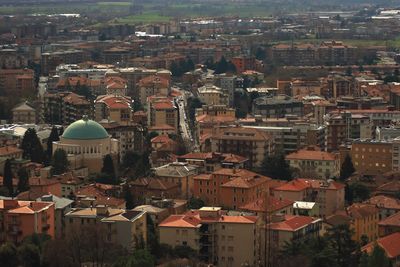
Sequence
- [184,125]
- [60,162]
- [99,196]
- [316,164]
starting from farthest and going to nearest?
[184,125]
[316,164]
[60,162]
[99,196]

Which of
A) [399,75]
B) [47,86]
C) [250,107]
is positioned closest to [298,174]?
[250,107]

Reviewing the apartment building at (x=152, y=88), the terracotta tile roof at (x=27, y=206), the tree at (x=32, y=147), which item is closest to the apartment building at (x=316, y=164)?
the tree at (x=32, y=147)

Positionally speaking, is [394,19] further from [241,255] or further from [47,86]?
[241,255]

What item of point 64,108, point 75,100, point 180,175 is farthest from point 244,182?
point 64,108

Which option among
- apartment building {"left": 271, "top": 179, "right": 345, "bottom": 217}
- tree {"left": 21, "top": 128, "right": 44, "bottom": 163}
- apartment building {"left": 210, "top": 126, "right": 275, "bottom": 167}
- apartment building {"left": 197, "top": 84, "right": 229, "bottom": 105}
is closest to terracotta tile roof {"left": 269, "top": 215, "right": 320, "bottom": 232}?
apartment building {"left": 271, "top": 179, "right": 345, "bottom": 217}

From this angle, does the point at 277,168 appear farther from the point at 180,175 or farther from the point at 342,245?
the point at 342,245

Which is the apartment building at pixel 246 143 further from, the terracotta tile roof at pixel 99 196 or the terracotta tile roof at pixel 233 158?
the terracotta tile roof at pixel 99 196

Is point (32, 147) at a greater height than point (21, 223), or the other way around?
point (21, 223)
